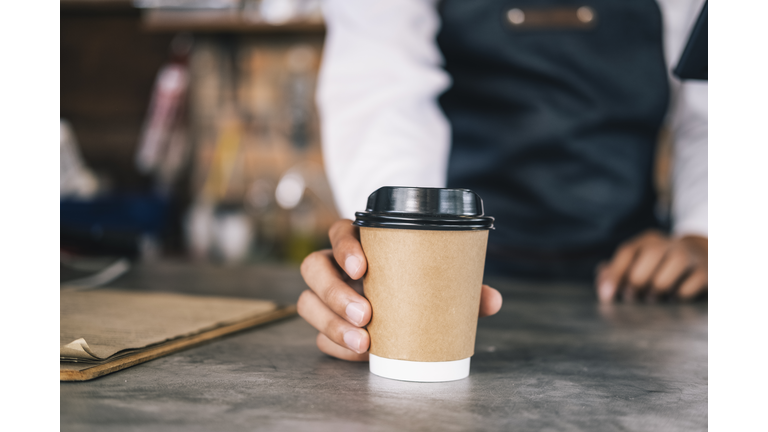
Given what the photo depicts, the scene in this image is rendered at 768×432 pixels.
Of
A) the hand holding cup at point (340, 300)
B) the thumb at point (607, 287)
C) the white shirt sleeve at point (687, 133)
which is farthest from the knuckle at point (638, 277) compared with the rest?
the hand holding cup at point (340, 300)

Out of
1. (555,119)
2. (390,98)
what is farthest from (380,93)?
(555,119)

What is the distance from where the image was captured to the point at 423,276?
519 mm

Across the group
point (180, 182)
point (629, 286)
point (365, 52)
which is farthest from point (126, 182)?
point (629, 286)

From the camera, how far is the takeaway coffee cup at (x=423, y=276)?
0.51 m

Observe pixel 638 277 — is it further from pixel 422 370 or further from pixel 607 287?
pixel 422 370

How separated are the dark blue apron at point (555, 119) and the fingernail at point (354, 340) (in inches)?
35.2

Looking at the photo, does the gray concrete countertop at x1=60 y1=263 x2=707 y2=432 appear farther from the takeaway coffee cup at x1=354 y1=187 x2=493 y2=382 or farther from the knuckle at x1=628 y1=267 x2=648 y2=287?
the knuckle at x1=628 y1=267 x2=648 y2=287

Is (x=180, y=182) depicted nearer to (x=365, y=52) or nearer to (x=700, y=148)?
(x=365, y=52)

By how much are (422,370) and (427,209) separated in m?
0.15

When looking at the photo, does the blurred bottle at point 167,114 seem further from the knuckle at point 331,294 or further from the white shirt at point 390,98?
the knuckle at point 331,294

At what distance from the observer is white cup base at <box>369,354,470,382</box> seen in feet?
1.77

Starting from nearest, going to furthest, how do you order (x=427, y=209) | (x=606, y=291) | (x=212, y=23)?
(x=427, y=209) → (x=606, y=291) → (x=212, y=23)

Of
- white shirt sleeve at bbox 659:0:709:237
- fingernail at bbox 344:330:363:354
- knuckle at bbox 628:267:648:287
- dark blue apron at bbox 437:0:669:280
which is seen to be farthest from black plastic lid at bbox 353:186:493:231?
white shirt sleeve at bbox 659:0:709:237
